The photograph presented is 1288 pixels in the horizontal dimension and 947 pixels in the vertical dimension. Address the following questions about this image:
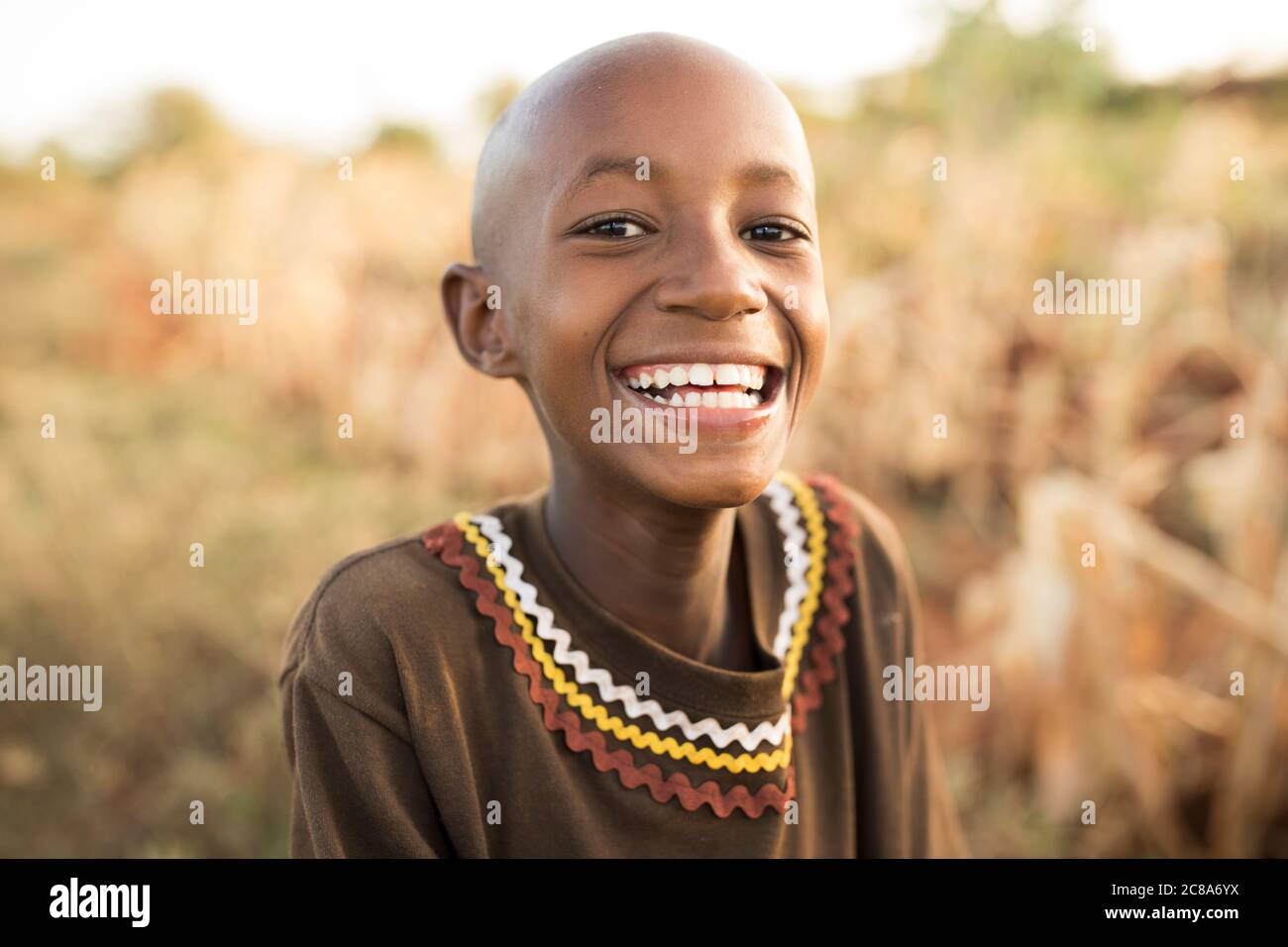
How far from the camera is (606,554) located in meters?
1.36

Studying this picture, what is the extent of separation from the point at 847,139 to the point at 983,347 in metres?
1.02

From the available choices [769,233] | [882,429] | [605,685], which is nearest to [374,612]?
[605,685]

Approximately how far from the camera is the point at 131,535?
3.17 metres

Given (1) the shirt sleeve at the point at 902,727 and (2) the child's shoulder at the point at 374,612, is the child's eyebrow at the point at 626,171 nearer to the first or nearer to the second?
(2) the child's shoulder at the point at 374,612

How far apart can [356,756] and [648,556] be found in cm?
39

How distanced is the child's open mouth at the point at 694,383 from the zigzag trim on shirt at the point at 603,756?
11.8 inches

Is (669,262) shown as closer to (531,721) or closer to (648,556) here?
(648,556)

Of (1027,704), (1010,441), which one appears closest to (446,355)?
(1010,441)

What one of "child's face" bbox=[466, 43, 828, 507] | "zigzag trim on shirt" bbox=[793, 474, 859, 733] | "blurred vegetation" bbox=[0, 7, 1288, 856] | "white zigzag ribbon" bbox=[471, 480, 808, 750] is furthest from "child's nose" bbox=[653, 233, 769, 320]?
"blurred vegetation" bbox=[0, 7, 1288, 856]

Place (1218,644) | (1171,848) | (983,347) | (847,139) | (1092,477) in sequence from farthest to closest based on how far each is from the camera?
(847,139)
(983,347)
(1092,477)
(1218,644)
(1171,848)

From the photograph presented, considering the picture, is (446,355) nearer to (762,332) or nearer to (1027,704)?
(1027,704)

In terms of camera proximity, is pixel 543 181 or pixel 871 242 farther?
pixel 871 242

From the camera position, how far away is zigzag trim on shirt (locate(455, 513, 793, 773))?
129 centimetres

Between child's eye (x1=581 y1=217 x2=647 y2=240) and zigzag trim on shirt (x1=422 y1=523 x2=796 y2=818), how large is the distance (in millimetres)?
407
